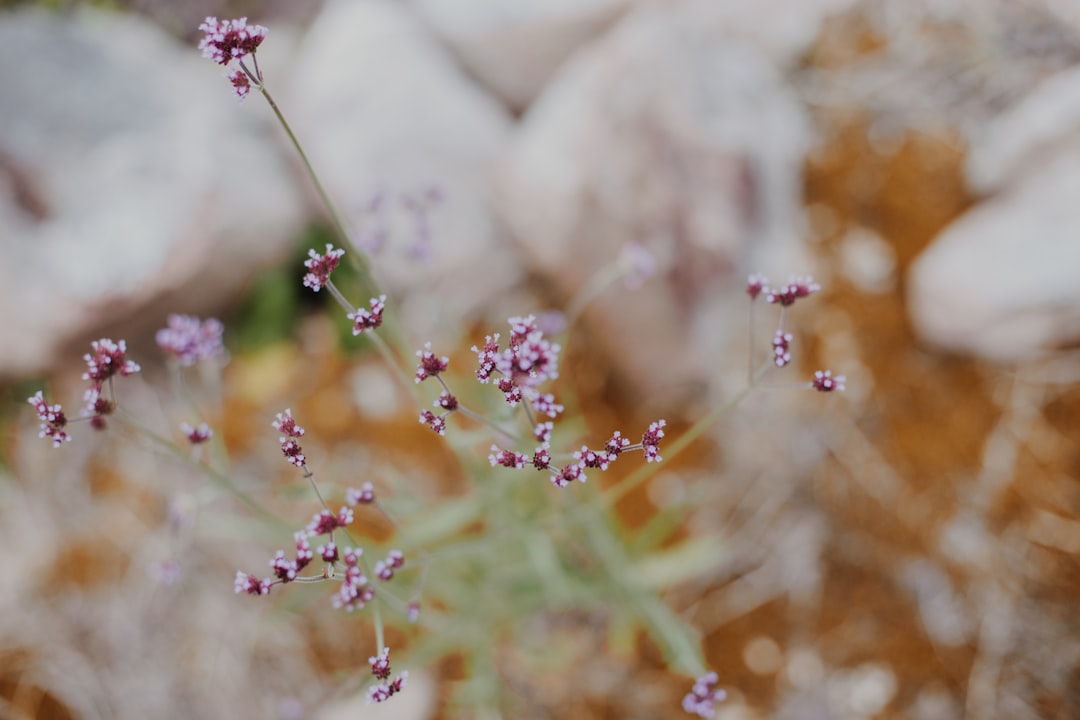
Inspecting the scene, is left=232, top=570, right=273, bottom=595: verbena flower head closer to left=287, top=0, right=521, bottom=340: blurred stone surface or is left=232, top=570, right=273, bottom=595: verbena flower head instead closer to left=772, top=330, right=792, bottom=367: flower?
left=772, top=330, right=792, bottom=367: flower

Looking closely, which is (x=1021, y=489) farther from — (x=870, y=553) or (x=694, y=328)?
(x=694, y=328)

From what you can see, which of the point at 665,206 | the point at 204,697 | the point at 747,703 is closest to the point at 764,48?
the point at 665,206

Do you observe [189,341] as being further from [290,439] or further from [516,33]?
[516,33]

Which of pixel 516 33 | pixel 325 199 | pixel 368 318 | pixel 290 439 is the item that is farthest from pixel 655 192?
pixel 290 439

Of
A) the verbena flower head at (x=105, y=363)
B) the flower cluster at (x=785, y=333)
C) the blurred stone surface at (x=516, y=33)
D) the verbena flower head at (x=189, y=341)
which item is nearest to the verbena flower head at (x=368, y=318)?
the verbena flower head at (x=105, y=363)

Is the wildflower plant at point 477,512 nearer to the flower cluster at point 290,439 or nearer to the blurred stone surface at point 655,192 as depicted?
the flower cluster at point 290,439

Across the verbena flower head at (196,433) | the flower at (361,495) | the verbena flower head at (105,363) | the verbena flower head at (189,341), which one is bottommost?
the flower at (361,495)
